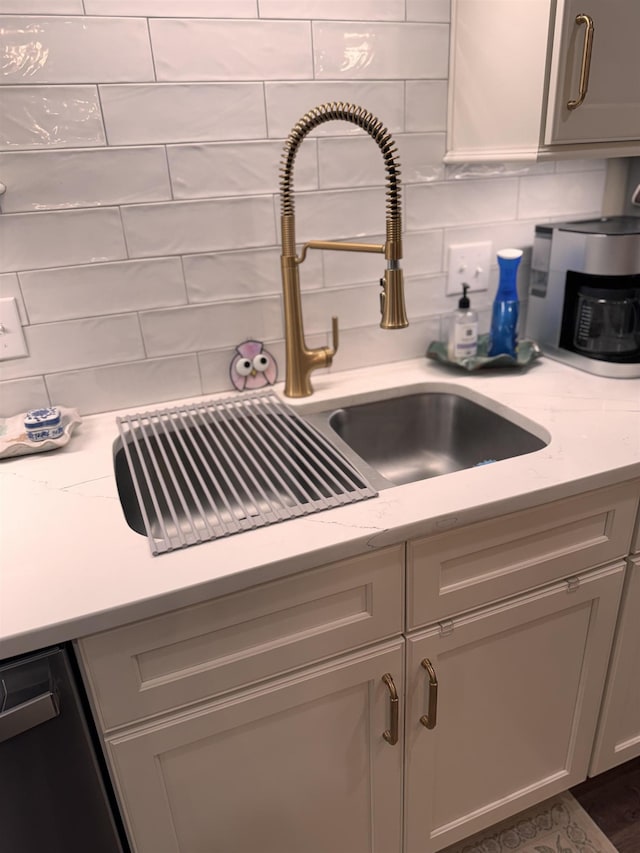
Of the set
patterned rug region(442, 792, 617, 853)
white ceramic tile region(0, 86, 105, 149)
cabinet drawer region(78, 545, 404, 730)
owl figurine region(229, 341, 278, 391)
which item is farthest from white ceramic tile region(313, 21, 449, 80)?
patterned rug region(442, 792, 617, 853)

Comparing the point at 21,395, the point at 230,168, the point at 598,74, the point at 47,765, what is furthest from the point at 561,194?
the point at 47,765

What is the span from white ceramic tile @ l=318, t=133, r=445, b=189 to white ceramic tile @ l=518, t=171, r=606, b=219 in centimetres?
24

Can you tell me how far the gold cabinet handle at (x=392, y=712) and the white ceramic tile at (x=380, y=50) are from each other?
1119 millimetres

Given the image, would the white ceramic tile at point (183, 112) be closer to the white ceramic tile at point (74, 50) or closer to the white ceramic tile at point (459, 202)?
the white ceramic tile at point (74, 50)

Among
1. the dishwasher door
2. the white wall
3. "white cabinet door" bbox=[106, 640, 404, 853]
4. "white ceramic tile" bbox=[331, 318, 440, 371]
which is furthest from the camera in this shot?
"white ceramic tile" bbox=[331, 318, 440, 371]

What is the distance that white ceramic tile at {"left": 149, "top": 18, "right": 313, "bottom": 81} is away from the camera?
3.55ft

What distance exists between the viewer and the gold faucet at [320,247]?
102 cm

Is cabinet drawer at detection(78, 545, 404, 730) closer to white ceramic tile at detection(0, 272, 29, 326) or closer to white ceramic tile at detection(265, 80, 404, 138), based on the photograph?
white ceramic tile at detection(0, 272, 29, 326)

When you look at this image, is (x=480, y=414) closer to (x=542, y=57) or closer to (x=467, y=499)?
(x=467, y=499)

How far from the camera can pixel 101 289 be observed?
1181 millimetres

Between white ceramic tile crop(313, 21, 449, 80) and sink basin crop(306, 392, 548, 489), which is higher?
white ceramic tile crop(313, 21, 449, 80)

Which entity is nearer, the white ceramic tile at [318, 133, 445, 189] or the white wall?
the white wall

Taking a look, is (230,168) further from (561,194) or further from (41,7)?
(561,194)

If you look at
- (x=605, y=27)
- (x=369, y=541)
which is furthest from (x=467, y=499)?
(x=605, y=27)
